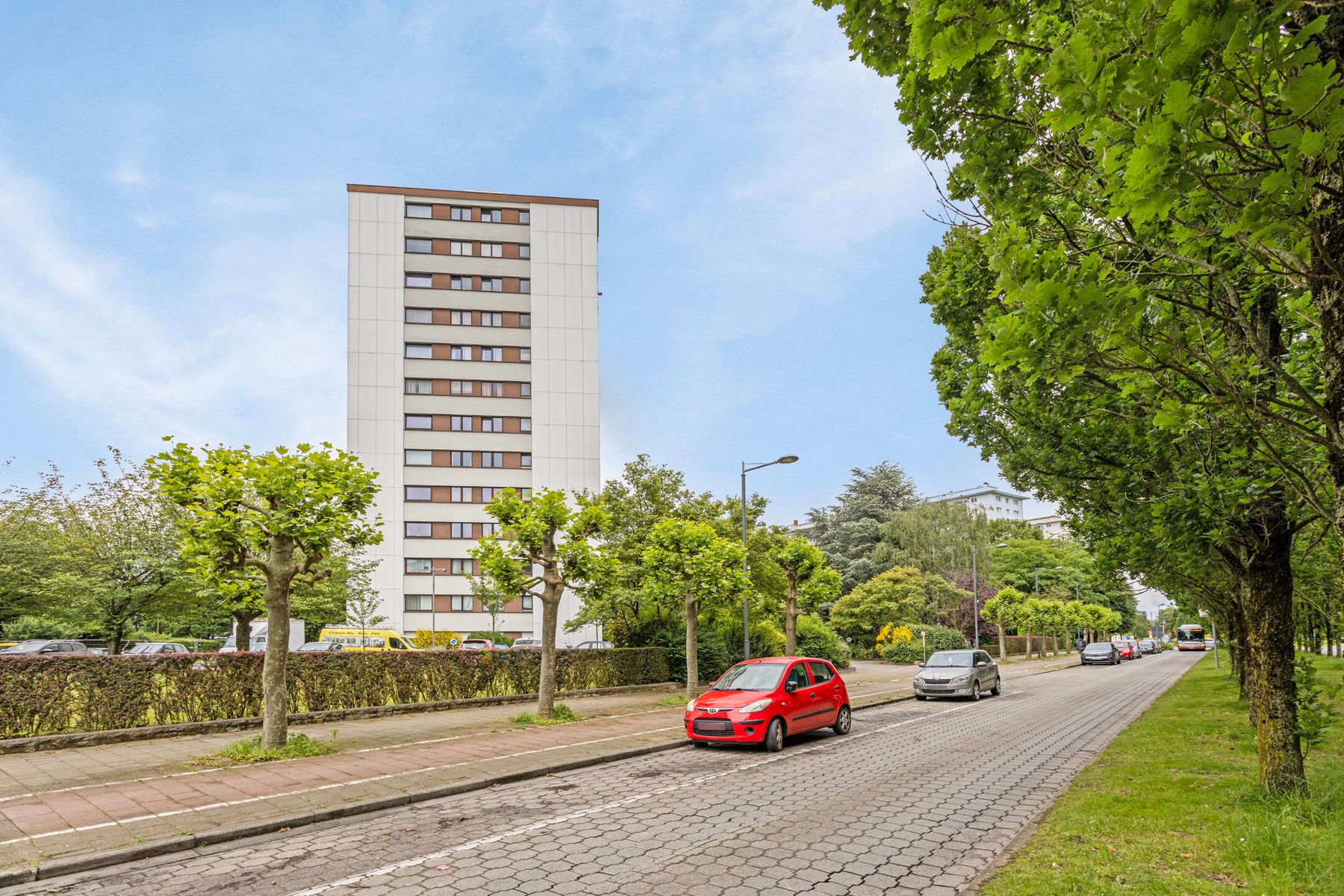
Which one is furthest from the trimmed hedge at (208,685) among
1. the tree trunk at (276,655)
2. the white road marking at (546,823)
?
the white road marking at (546,823)

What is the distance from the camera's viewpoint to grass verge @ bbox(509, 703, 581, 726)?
55.5ft

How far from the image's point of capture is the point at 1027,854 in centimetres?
688

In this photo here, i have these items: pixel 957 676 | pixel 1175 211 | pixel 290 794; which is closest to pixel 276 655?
pixel 290 794

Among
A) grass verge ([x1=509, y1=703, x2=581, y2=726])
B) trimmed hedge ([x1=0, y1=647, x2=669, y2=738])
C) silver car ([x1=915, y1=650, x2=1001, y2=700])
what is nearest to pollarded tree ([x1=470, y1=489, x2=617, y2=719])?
grass verge ([x1=509, y1=703, x2=581, y2=726])

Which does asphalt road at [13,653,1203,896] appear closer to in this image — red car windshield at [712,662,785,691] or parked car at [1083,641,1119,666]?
red car windshield at [712,662,785,691]

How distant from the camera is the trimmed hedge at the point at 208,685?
13.3 m

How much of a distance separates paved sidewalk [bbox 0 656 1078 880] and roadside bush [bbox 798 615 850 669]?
17.2 meters

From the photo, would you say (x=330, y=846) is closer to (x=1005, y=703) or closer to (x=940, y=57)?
(x=940, y=57)

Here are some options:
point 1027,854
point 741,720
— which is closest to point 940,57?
point 1027,854

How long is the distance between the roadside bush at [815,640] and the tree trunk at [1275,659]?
24.7 metres

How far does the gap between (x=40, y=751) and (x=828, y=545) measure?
193 feet

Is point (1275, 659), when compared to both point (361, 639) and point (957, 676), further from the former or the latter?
point (361, 639)

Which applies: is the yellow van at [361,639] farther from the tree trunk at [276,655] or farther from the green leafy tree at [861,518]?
the green leafy tree at [861,518]

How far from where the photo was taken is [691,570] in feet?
71.0
